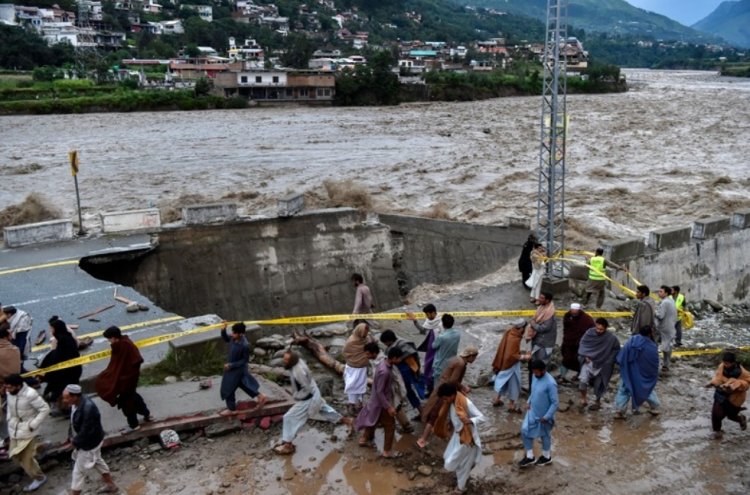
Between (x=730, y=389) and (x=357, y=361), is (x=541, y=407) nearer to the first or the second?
(x=357, y=361)

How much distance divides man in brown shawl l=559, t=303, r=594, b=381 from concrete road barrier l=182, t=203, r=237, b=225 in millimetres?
9962

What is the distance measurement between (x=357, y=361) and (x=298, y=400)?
3.17 ft

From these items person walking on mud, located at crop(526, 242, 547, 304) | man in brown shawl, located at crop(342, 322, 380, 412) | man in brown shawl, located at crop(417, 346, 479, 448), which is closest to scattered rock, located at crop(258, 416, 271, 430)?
man in brown shawl, located at crop(342, 322, 380, 412)

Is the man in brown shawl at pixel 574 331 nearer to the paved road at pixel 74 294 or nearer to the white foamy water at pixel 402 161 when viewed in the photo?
the paved road at pixel 74 294

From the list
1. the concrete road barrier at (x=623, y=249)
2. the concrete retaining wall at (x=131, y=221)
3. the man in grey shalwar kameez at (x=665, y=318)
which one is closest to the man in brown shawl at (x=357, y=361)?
the man in grey shalwar kameez at (x=665, y=318)

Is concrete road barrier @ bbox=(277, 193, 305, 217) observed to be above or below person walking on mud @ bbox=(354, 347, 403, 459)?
above

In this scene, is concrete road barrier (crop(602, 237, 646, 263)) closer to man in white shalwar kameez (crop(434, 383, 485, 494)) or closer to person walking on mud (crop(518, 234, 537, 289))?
person walking on mud (crop(518, 234, 537, 289))

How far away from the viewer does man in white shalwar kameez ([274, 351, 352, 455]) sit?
7.34 meters

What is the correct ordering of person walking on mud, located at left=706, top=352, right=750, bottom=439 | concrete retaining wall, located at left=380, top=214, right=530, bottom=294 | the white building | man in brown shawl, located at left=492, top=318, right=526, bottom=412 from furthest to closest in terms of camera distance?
the white building
concrete retaining wall, located at left=380, top=214, right=530, bottom=294
man in brown shawl, located at left=492, top=318, right=526, bottom=412
person walking on mud, located at left=706, top=352, right=750, bottom=439

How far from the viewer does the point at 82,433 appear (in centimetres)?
646

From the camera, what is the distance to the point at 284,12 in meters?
186

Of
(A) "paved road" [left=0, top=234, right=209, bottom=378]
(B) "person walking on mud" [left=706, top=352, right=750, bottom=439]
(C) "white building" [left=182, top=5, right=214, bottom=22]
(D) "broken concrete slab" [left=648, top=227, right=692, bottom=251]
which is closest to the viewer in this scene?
(B) "person walking on mud" [left=706, top=352, right=750, bottom=439]

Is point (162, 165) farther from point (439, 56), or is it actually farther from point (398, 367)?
point (439, 56)

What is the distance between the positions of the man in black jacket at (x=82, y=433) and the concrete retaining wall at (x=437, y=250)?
511 inches
